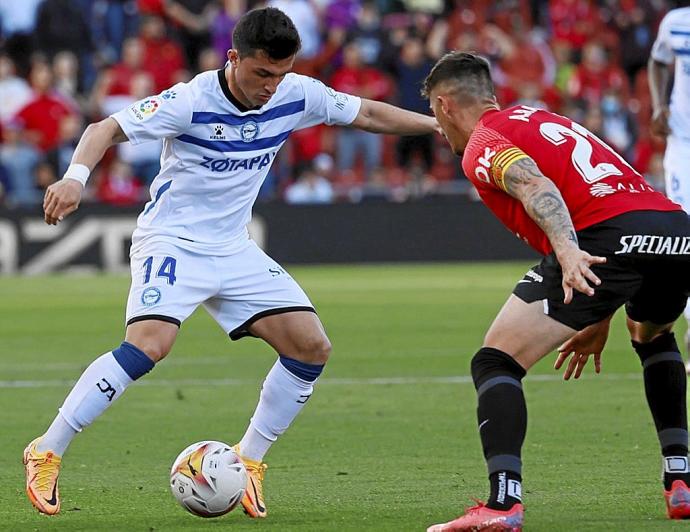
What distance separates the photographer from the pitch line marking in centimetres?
1046

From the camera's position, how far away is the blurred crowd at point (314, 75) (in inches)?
850

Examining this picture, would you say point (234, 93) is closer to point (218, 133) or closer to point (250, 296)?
point (218, 133)

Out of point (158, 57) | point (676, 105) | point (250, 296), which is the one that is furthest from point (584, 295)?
point (158, 57)

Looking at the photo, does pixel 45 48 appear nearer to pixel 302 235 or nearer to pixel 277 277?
pixel 302 235

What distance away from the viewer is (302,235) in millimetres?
22125

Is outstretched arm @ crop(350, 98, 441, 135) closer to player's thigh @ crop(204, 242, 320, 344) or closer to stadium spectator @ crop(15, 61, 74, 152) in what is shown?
player's thigh @ crop(204, 242, 320, 344)

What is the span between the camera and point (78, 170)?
19.6 feet

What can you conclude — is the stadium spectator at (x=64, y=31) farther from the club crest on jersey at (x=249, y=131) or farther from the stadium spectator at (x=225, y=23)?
the club crest on jersey at (x=249, y=131)

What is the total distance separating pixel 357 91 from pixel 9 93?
17.2ft

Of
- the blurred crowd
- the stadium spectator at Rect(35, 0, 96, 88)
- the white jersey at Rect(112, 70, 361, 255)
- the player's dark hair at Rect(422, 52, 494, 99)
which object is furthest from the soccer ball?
the stadium spectator at Rect(35, 0, 96, 88)

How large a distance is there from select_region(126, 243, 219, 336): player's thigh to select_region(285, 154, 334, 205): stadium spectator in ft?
51.0

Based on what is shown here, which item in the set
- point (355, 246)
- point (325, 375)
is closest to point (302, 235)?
point (355, 246)

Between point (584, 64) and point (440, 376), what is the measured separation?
14.6 metres

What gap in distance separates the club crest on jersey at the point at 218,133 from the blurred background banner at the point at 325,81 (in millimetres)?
14932
